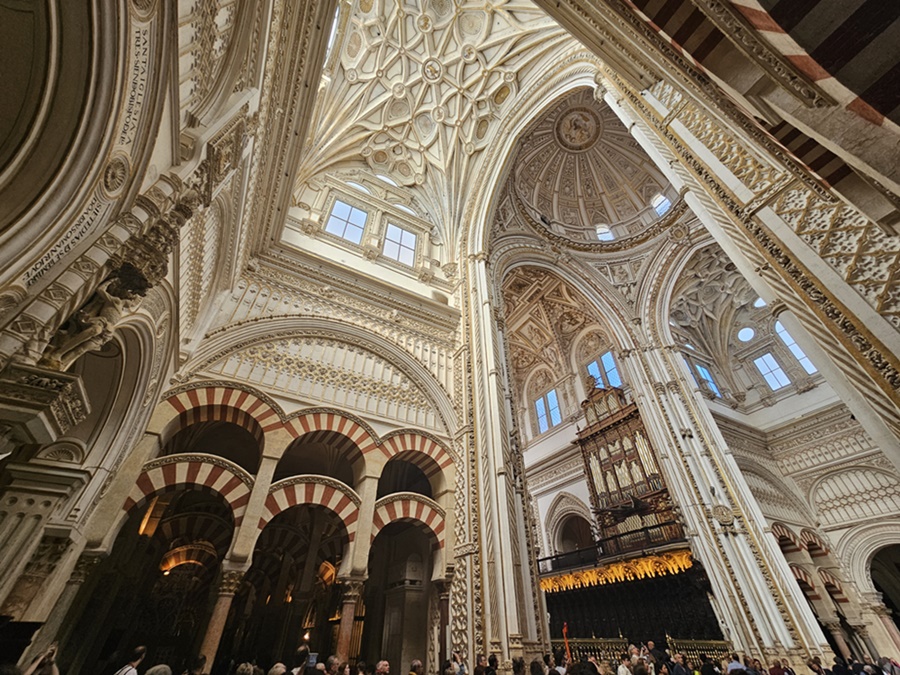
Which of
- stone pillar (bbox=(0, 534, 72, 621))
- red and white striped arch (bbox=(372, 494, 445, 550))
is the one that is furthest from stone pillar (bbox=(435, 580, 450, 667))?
stone pillar (bbox=(0, 534, 72, 621))

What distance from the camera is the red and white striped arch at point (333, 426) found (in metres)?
5.64

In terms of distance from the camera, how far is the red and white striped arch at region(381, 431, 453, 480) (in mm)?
6340

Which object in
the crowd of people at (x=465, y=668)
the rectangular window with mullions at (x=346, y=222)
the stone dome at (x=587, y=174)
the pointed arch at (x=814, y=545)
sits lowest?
Answer: the crowd of people at (x=465, y=668)

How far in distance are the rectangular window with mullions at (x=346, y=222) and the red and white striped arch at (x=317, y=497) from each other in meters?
5.72

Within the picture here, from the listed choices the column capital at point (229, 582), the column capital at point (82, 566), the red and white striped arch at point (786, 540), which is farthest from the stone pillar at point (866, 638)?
the column capital at point (82, 566)

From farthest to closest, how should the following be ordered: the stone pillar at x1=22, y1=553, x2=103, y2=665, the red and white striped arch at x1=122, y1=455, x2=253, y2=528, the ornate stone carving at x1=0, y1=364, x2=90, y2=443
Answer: the red and white striped arch at x1=122, y1=455, x2=253, y2=528, the stone pillar at x1=22, y1=553, x2=103, y2=665, the ornate stone carving at x1=0, y1=364, x2=90, y2=443

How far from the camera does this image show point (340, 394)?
6.33 metres

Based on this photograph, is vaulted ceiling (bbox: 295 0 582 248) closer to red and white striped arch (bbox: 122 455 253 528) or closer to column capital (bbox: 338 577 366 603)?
red and white striped arch (bbox: 122 455 253 528)

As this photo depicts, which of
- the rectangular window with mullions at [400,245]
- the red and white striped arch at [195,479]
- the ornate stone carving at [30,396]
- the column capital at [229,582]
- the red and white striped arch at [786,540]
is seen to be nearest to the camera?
the ornate stone carving at [30,396]

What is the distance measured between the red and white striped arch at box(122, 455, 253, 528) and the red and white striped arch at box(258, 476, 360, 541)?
1.26 feet

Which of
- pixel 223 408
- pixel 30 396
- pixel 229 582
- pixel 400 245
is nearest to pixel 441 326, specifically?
pixel 400 245

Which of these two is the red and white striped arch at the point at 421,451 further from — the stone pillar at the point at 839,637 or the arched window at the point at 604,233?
the arched window at the point at 604,233

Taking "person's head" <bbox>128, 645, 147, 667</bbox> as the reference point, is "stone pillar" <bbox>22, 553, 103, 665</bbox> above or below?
above

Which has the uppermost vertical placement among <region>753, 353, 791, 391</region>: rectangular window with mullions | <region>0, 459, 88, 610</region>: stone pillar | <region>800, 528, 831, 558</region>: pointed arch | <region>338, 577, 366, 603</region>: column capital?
<region>753, 353, 791, 391</region>: rectangular window with mullions
